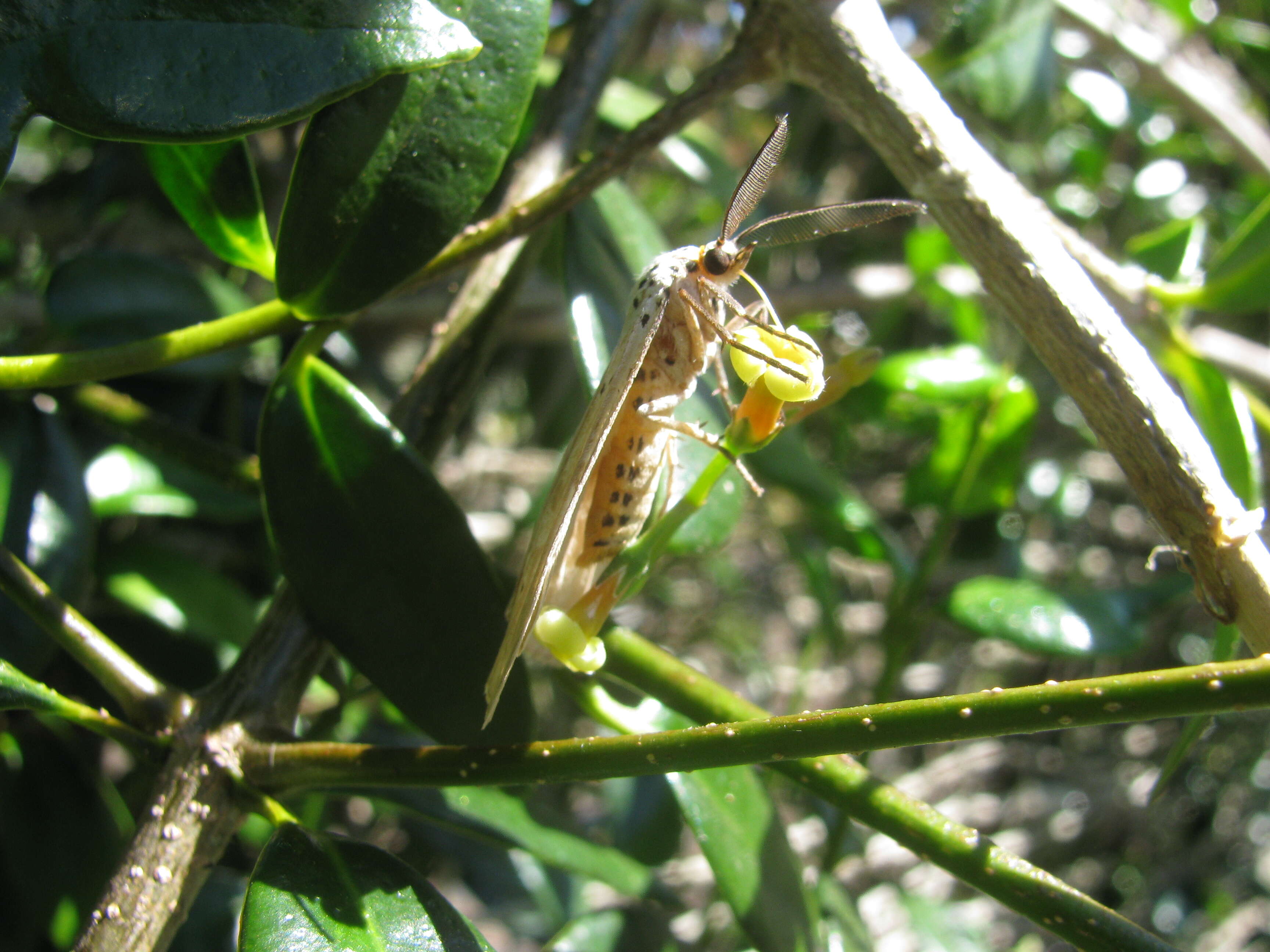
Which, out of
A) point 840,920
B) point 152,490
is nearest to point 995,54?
point 840,920

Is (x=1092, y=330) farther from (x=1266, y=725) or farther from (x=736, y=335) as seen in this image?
(x=1266, y=725)

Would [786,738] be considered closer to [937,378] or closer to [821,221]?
[821,221]

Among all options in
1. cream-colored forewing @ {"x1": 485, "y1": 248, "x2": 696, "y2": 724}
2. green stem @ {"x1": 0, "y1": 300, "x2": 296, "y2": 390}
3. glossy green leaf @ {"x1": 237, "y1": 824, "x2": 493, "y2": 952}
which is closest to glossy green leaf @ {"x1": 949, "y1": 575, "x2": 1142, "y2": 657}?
cream-colored forewing @ {"x1": 485, "y1": 248, "x2": 696, "y2": 724}

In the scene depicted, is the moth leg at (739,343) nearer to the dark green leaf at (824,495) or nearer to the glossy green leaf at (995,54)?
the dark green leaf at (824,495)

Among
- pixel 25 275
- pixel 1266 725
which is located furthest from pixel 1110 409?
pixel 1266 725

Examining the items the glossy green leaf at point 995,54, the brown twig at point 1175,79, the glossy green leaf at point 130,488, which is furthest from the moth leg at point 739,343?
the brown twig at point 1175,79

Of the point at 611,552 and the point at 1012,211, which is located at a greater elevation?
the point at 1012,211

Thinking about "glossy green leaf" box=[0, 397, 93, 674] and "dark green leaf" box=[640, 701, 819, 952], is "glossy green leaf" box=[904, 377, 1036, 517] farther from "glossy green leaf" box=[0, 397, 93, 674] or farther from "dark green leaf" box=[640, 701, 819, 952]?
"glossy green leaf" box=[0, 397, 93, 674]
